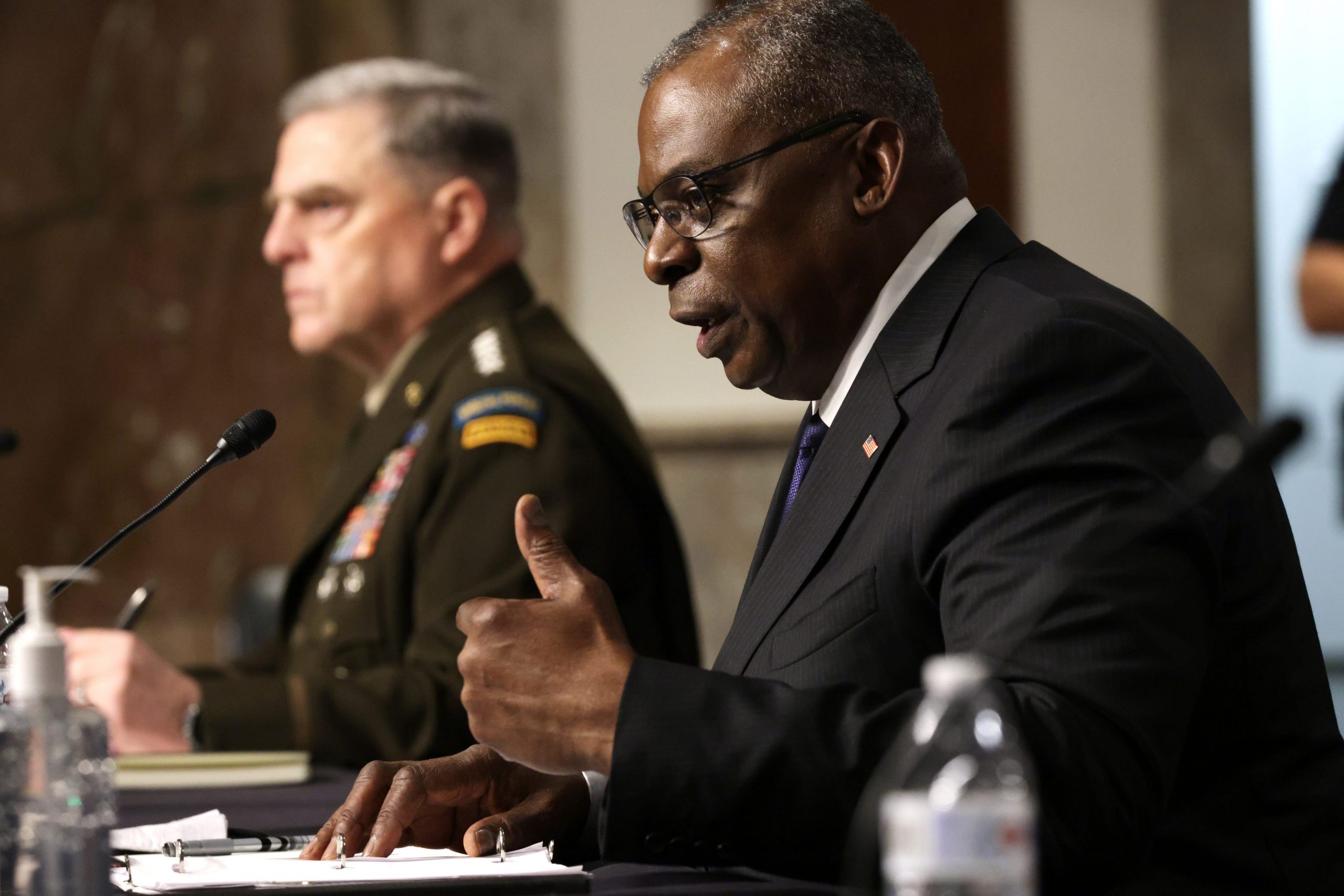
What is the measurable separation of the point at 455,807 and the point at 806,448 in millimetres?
490

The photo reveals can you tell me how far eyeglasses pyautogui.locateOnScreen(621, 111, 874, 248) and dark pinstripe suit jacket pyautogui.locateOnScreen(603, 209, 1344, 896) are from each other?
0.59 ft

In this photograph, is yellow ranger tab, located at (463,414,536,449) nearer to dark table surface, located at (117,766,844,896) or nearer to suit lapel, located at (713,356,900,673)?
dark table surface, located at (117,766,844,896)

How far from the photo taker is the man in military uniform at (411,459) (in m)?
2.32

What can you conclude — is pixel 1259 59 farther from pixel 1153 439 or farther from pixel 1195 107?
pixel 1153 439

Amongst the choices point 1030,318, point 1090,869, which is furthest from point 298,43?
point 1090,869

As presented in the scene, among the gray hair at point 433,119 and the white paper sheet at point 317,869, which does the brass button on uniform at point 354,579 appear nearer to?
the gray hair at point 433,119

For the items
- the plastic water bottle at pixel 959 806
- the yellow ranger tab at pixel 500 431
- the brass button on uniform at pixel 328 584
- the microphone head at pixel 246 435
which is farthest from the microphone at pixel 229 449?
the brass button on uniform at pixel 328 584

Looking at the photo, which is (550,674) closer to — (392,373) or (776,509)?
(776,509)

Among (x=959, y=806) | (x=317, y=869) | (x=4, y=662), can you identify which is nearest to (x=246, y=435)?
(x=4, y=662)

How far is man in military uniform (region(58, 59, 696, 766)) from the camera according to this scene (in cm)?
232

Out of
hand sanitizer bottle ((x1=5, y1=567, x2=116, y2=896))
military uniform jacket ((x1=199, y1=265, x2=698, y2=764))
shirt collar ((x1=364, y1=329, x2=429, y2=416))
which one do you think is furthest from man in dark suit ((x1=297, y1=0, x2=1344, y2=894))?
shirt collar ((x1=364, y1=329, x2=429, y2=416))

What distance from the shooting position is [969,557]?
1.19 m

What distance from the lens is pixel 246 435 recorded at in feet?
4.89

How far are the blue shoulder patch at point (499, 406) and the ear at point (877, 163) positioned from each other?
3.49 ft
